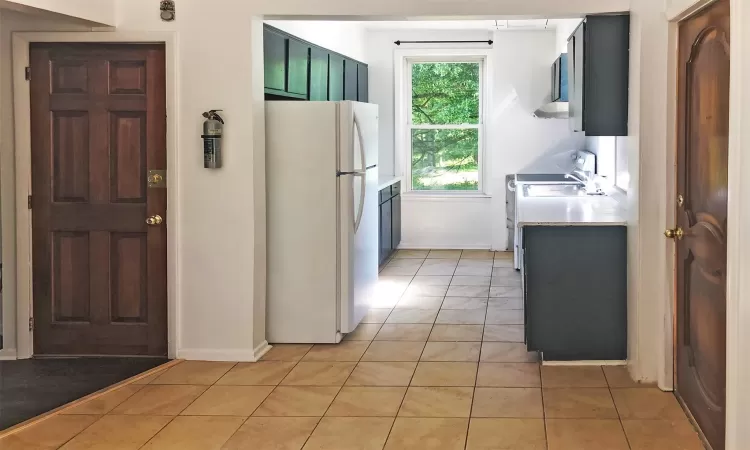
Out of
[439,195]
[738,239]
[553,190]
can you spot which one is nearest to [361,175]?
[553,190]

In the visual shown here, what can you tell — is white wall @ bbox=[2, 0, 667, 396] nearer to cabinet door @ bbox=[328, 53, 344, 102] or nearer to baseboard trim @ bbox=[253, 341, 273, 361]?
baseboard trim @ bbox=[253, 341, 273, 361]

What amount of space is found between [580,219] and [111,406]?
2.63m

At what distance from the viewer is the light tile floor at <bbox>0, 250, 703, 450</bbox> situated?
148 inches

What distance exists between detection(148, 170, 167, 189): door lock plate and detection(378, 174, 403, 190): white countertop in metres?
3.22

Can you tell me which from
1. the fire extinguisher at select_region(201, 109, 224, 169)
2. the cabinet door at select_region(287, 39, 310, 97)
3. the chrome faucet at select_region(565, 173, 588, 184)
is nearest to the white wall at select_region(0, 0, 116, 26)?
the fire extinguisher at select_region(201, 109, 224, 169)

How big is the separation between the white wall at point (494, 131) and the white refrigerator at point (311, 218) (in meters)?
4.17

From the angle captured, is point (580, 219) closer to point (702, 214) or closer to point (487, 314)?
point (702, 214)

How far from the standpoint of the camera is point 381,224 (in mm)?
8266

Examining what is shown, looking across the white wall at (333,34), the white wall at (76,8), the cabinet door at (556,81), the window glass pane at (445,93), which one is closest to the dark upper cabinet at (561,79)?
the cabinet door at (556,81)

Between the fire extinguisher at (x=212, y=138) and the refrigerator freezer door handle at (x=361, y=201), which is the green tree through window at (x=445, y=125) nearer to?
the refrigerator freezer door handle at (x=361, y=201)

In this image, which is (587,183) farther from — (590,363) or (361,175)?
(590,363)

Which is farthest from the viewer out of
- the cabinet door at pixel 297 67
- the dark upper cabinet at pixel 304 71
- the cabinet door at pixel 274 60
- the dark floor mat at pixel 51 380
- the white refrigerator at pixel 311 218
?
the cabinet door at pixel 297 67

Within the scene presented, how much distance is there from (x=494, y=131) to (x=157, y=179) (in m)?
5.05

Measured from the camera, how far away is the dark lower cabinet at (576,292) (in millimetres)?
4879
